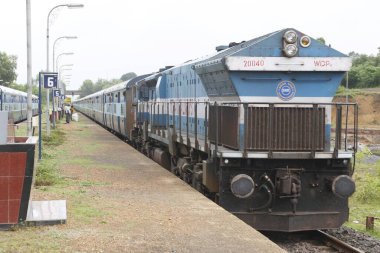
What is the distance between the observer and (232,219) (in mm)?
9320

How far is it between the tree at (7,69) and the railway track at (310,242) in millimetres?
102338

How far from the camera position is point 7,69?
353 feet

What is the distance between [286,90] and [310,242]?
9.87ft

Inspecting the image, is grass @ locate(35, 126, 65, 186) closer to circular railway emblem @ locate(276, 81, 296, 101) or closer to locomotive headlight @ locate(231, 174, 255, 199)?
locomotive headlight @ locate(231, 174, 255, 199)

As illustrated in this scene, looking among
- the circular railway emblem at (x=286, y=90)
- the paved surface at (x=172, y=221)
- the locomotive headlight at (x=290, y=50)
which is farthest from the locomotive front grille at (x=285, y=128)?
the paved surface at (x=172, y=221)

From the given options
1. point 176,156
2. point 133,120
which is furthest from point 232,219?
point 133,120

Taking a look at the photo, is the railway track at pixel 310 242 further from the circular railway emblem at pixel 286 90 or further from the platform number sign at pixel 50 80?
the platform number sign at pixel 50 80

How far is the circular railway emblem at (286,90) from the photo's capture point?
34.2ft

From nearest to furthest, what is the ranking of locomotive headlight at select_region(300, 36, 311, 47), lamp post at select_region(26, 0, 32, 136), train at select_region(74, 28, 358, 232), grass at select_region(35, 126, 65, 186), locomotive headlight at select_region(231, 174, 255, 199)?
locomotive headlight at select_region(231, 174, 255, 199) < train at select_region(74, 28, 358, 232) < locomotive headlight at select_region(300, 36, 311, 47) < grass at select_region(35, 126, 65, 186) < lamp post at select_region(26, 0, 32, 136)

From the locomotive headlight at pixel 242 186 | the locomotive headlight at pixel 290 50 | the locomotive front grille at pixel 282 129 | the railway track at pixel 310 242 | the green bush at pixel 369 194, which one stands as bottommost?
the green bush at pixel 369 194

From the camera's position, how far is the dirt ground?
24.3 ft

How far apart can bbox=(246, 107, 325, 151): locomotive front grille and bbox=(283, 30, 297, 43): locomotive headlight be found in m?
1.33

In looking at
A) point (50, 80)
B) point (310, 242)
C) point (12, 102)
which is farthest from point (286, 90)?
point (12, 102)

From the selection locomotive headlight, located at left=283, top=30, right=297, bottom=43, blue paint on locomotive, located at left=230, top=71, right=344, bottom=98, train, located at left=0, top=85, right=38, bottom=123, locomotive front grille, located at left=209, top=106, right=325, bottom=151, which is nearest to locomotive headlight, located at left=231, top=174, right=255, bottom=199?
locomotive front grille, located at left=209, top=106, right=325, bottom=151
